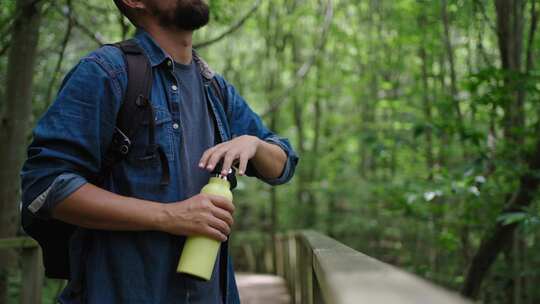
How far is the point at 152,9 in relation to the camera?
2.11 meters

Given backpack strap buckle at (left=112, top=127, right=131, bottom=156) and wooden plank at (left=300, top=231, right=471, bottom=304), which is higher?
backpack strap buckle at (left=112, top=127, right=131, bottom=156)

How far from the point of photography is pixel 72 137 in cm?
173

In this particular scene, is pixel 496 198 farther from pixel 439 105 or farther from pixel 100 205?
pixel 100 205

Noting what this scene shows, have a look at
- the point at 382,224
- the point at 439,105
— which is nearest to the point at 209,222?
the point at 439,105

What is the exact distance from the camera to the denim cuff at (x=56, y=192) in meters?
1.68

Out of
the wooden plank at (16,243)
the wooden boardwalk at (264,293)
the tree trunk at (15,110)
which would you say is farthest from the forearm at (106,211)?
the wooden boardwalk at (264,293)

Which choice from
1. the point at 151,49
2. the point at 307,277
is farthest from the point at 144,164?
the point at 307,277

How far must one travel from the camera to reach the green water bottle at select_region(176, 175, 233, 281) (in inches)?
67.0

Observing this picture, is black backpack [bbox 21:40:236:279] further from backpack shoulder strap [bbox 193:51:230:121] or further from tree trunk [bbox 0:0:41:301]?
tree trunk [bbox 0:0:41:301]

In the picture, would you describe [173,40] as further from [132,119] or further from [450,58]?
[450,58]

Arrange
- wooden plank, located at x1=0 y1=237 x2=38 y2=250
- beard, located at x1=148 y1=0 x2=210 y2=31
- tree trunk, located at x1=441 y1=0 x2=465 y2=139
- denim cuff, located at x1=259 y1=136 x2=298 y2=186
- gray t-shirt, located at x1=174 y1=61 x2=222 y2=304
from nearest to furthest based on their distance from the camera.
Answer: gray t-shirt, located at x1=174 y1=61 x2=222 y2=304 < beard, located at x1=148 y1=0 x2=210 y2=31 < denim cuff, located at x1=259 y1=136 x2=298 y2=186 < wooden plank, located at x1=0 y1=237 x2=38 y2=250 < tree trunk, located at x1=441 y1=0 x2=465 y2=139

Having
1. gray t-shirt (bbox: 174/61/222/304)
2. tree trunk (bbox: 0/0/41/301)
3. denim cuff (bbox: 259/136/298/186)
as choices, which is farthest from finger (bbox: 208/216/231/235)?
tree trunk (bbox: 0/0/41/301)

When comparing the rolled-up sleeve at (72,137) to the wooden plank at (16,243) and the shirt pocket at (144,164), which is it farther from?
the wooden plank at (16,243)

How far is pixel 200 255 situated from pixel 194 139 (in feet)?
1.59
